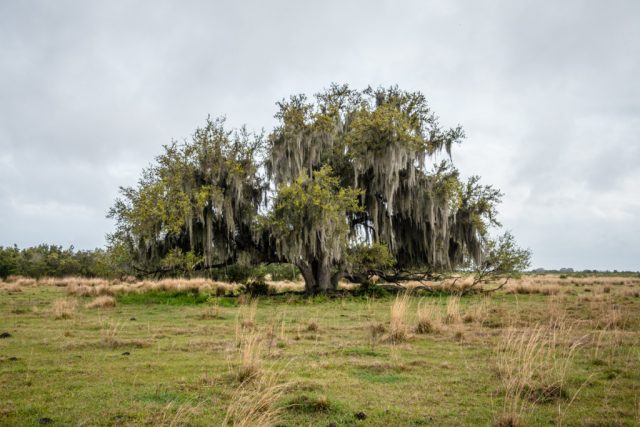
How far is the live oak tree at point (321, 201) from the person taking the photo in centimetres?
1931

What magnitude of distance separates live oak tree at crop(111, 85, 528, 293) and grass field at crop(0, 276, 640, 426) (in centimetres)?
725

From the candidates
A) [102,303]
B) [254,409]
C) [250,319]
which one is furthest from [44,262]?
[254,409]

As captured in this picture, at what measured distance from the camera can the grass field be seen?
16.5ft

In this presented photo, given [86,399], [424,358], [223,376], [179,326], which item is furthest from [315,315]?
[86,399]

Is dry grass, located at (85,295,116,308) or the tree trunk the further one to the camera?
the tree trunk

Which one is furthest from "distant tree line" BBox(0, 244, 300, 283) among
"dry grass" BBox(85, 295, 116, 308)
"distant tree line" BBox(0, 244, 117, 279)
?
"dry grass" BBox(85, 295, 116, 308)

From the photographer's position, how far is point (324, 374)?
6.89m

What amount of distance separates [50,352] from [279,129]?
1520 centimetres

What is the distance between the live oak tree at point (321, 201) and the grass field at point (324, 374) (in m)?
7.25

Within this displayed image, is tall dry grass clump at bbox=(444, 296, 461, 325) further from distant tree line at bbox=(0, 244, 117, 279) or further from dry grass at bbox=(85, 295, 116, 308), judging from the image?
distant tree line at bbox=(0, 244, 117, 279)

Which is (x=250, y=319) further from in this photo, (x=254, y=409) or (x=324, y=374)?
(x=254, y=409)

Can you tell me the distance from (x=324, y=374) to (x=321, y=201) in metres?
12.4

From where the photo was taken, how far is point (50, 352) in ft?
28.3

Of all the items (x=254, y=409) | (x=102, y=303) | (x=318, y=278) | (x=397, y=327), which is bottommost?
(x=102, y=303)
